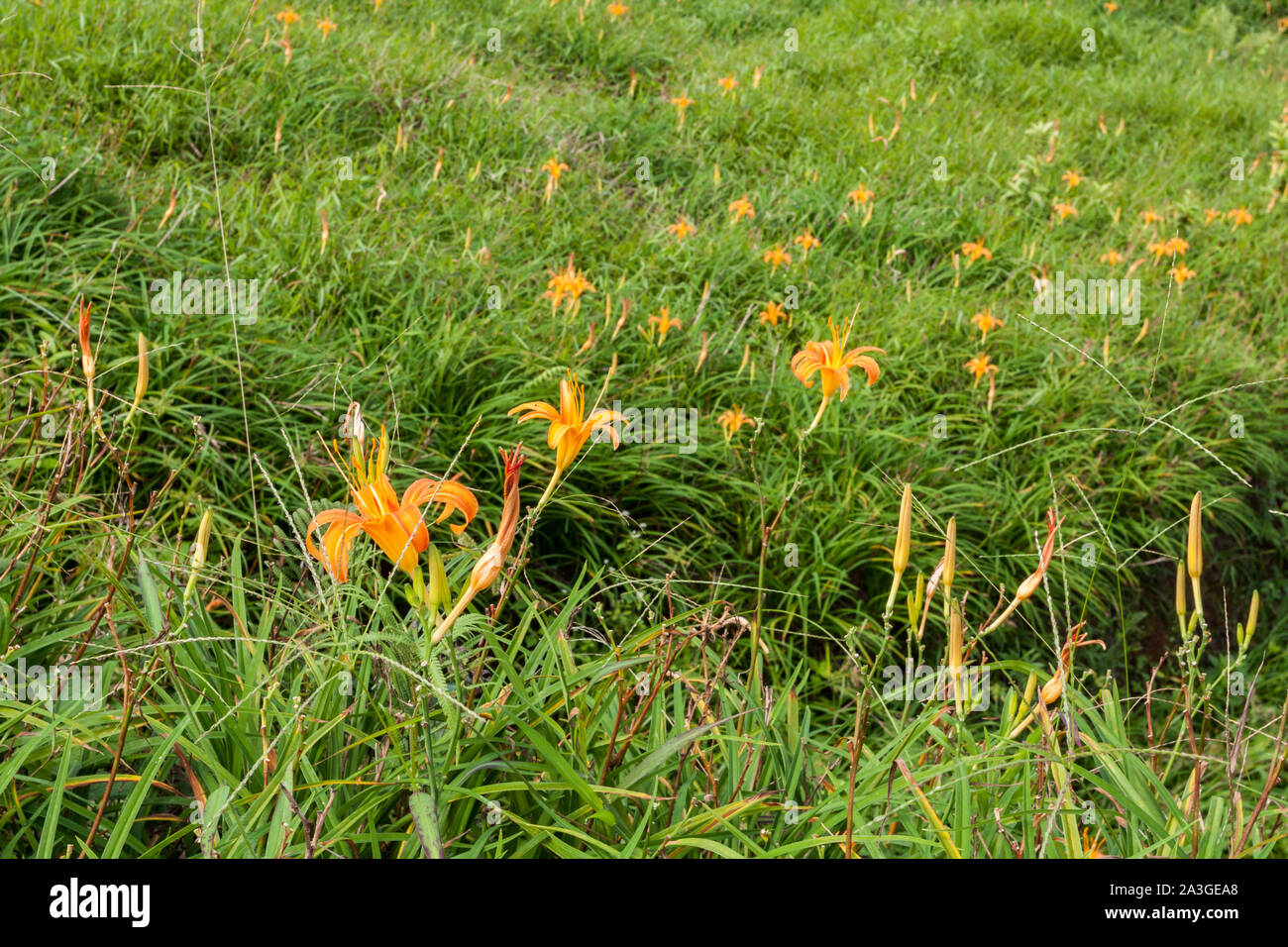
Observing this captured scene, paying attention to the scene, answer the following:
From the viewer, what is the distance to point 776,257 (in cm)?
375

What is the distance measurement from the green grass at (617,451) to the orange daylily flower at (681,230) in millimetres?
90

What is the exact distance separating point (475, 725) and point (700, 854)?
0.40 m

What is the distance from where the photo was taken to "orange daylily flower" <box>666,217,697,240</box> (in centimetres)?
381

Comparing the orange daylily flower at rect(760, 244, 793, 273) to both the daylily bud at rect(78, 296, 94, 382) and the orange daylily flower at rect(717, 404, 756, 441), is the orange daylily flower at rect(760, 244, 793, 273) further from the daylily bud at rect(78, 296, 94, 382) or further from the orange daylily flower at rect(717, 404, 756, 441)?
the daylily bud at rect(78, 296, 94, 382)

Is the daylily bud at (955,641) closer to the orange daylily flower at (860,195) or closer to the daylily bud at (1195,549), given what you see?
the daylily bud at (1195,549)

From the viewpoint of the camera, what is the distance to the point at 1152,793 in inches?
58.2

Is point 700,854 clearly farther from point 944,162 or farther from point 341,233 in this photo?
point 944,162

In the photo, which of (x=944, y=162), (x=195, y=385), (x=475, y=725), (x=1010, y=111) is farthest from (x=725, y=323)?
(x=1010, y=111)

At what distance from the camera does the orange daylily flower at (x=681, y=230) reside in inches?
150

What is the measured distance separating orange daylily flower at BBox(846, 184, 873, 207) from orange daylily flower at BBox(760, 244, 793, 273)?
1.62 feet

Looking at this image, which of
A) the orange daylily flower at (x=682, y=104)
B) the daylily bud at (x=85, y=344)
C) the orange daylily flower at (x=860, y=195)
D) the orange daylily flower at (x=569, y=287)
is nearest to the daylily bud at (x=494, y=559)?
the daylily bud at (x=85, y=344)

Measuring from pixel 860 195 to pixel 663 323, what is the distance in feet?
5.69

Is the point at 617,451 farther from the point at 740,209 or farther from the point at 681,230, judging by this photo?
the point at 740,209

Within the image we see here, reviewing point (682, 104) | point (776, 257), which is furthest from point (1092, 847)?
point (682, 104)
